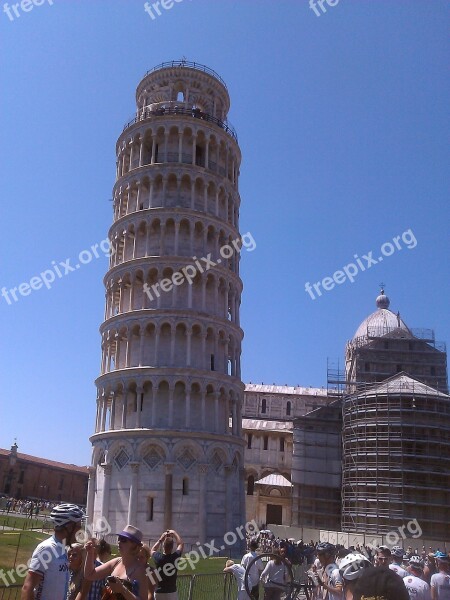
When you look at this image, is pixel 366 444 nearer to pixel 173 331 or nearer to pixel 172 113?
pixel 173 331

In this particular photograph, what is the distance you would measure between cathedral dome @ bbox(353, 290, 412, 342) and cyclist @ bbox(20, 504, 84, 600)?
2416 inches

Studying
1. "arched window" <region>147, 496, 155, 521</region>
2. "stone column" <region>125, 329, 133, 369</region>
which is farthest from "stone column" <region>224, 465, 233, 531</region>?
"stone column" <region>125, 329, 133, 369</region>

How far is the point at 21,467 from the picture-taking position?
88.5 meters

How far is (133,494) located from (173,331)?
9.97 metres

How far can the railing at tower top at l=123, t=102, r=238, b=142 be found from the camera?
44125mm

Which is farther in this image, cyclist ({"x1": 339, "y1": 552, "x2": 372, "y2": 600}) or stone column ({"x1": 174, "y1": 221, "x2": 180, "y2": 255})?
stone column ({"x1": 174, "y1": 221, "x2": 180, "y2": 255})

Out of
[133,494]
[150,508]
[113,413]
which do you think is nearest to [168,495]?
[150,508]

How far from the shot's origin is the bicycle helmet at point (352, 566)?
19.8ft

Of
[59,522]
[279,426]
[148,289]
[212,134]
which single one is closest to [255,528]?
[279,426]

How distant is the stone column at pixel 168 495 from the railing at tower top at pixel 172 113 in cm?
2433

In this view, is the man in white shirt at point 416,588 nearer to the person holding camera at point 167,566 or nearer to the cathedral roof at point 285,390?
the person holding camera at point 167,566

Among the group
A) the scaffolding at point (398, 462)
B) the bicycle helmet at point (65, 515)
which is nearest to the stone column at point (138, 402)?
the scaffolding at point (398, 462)

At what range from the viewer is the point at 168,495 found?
3509 centimetres

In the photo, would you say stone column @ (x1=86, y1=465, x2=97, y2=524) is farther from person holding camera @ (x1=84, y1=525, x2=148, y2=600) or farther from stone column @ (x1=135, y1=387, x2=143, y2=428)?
person holding camera @ (x1=84, y1=525, x2=148, y2=600)
